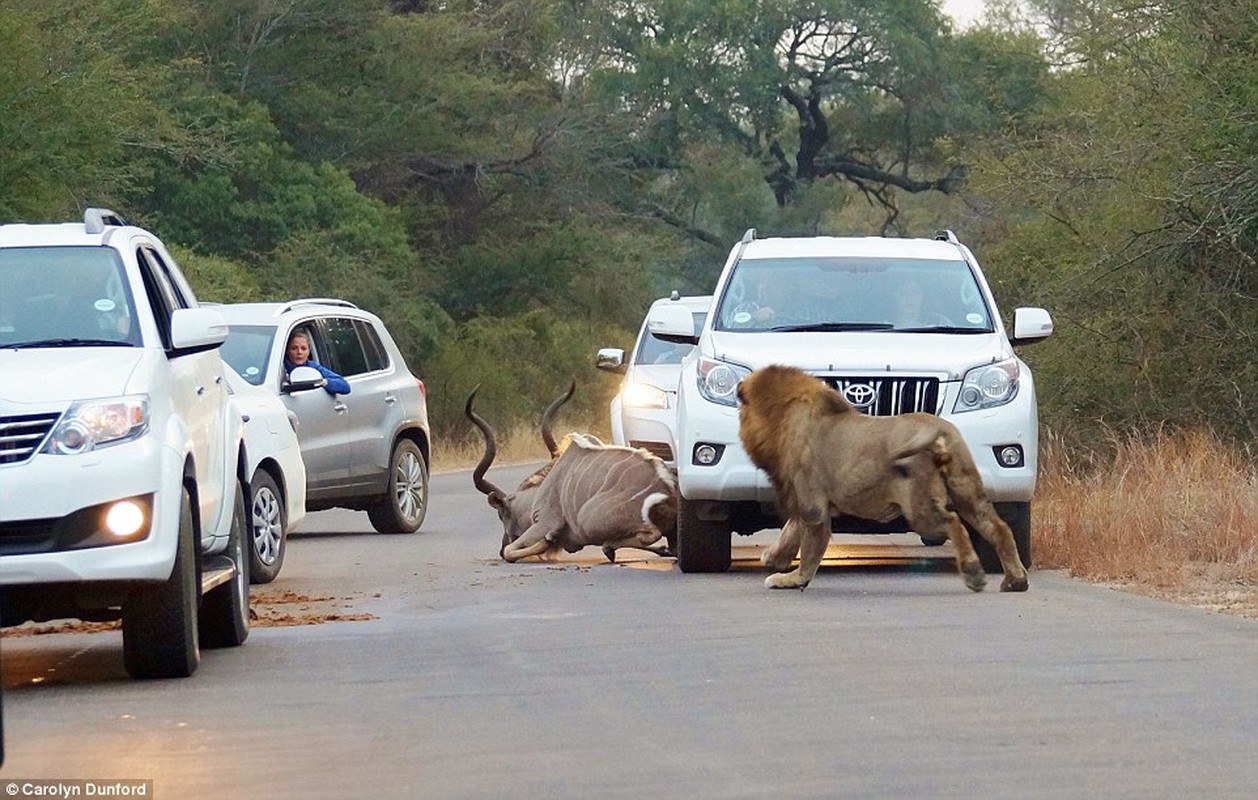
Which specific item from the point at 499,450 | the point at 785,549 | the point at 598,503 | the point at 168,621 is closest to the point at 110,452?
the point at 168,621

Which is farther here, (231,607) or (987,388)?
(987,388)

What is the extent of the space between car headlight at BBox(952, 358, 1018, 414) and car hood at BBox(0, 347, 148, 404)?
515cm

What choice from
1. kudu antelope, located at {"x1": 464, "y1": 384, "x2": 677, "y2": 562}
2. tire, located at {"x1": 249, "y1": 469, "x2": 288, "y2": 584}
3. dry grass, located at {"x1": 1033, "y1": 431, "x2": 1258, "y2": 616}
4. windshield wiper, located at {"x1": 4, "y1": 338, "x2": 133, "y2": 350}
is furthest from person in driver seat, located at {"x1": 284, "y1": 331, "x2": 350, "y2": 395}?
windshield wiper, located at {"x1": 4, "y1": 338, "x2": 133, "y2": 350}

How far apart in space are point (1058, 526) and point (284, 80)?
25650 mm

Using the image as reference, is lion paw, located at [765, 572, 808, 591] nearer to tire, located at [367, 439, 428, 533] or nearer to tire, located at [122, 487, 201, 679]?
tire, located at [122, 487, 201, 679]

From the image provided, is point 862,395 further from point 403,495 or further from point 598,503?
point 403,495

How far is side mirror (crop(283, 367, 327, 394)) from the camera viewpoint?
688 inches

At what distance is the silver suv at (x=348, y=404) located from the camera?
1788 centimetres

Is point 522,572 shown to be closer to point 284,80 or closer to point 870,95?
point 284,80

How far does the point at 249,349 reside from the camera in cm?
1786

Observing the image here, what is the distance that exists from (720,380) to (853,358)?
0.74m

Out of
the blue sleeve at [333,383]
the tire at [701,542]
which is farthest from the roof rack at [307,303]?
the tire at [701,542]

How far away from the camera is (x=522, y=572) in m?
14.7

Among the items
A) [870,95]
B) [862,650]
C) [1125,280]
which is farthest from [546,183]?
[862,650]
